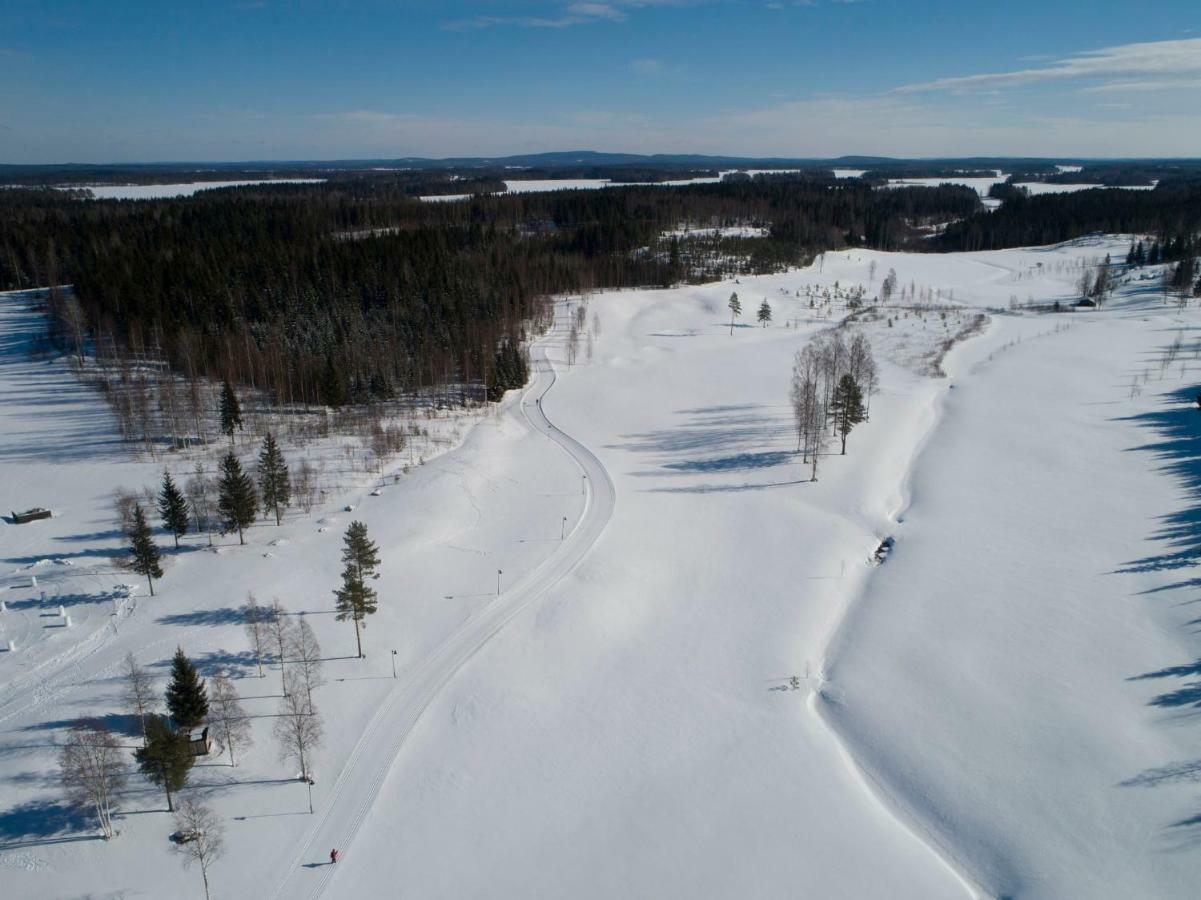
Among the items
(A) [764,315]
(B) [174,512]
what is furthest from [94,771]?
(A) [764,315]

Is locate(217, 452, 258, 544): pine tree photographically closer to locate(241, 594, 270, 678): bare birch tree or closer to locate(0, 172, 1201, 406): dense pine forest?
locate(241, 594, 270, 678): bare birch tree

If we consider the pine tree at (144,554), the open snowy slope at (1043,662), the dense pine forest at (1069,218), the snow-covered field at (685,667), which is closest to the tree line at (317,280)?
the snow-covered field at (685,667)

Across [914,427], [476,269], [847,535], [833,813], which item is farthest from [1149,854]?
[476,269]

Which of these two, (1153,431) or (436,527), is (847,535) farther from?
(1153,431)

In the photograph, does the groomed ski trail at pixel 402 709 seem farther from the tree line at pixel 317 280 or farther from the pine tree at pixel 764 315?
the pine tree at pixel 764 315

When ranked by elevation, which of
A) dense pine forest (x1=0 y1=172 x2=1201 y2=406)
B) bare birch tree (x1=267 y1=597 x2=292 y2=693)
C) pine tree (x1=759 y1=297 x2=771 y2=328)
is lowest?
bare birch tree (x1=267 y1=597 x2=292 y2=693)

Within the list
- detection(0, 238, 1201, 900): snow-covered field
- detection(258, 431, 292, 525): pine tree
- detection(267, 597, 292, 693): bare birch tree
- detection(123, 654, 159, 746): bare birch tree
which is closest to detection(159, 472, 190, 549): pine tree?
detection(0, 238, 1201, 900): snow-covered field
